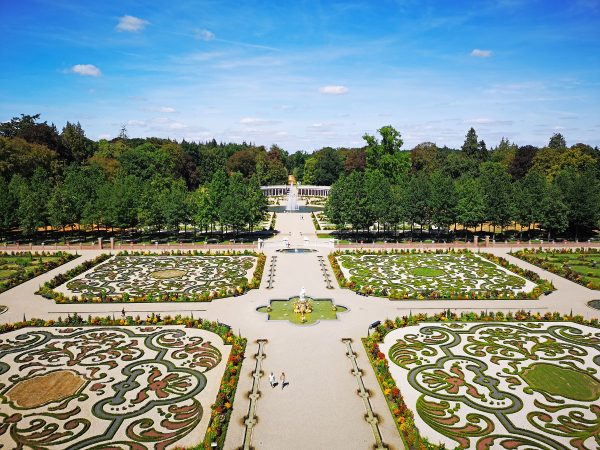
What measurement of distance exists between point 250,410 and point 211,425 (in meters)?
2.34

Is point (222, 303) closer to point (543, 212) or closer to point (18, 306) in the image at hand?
point (18, 306)

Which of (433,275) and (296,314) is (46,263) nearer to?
(296,314)

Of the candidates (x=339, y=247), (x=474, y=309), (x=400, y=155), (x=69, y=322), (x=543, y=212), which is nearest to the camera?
(x=69, y=322)

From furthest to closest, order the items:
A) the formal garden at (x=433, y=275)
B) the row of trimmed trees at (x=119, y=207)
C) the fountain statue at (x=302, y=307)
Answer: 1. the row of trimmed trees at (x=119, y=207)
2. the formal garden at (x=433, y=275)
3. the fountain statue at (x=302, y=307)

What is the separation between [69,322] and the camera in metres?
33.8

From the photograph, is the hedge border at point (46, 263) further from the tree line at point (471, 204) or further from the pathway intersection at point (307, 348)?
the tree line at point (471, 204)

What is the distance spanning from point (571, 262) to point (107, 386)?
165 ft

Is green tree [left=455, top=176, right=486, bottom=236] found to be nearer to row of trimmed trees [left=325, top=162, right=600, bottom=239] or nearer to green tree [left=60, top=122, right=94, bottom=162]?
row of trimmed trees [left=325, top=162, right=600, bottom=239]

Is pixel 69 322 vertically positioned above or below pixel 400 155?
below

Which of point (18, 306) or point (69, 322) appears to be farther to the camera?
point (18, 306)

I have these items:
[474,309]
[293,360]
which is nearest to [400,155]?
[474,309]

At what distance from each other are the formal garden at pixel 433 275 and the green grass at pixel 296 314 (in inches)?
179

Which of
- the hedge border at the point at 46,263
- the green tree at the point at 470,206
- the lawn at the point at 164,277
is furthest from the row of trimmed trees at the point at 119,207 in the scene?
the green tree at the point at 470,206

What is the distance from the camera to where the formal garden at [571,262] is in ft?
151
